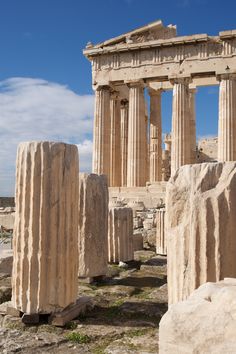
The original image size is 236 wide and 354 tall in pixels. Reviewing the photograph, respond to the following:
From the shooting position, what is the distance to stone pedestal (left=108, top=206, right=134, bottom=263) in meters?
11.4

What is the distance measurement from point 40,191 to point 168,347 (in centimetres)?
352

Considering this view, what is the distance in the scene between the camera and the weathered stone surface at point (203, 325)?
9.09ft

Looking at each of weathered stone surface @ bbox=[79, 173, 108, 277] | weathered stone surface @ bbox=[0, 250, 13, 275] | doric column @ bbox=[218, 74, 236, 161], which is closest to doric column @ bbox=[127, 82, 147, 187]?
doric column @ bbox=[218, 74, 236, 161]

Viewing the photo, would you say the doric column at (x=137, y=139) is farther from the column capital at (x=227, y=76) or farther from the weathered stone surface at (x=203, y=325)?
the weathered stone surface at (x=203, y=325)

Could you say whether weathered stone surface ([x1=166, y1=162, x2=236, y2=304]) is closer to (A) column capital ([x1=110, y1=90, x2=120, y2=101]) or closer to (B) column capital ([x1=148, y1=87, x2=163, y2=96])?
(A) column capital ([x1=110, y1=90, x2=120, y2=101])

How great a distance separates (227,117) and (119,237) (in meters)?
14.6

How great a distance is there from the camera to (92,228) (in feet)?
29.0

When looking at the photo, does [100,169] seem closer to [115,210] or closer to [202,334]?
[115,210]

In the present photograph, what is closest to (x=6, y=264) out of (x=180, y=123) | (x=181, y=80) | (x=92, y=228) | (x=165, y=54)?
(x=92, y=228)

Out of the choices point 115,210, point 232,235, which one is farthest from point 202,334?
point 115,210

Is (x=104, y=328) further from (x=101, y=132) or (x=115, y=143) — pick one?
(x=115, y=143)

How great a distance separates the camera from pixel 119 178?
2841cm

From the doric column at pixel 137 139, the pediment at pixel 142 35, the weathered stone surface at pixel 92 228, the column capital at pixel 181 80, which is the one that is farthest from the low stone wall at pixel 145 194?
the weathered stone surface at pixel 92 228

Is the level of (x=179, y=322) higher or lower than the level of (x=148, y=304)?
higher
